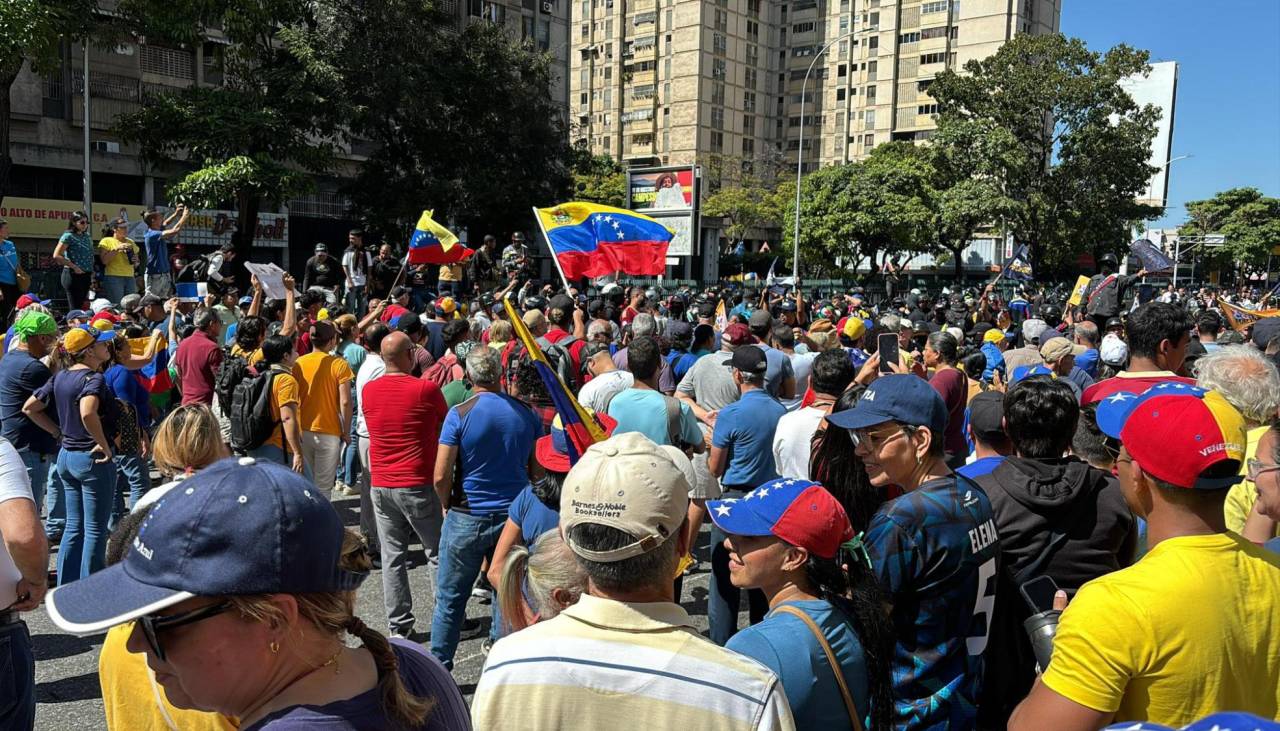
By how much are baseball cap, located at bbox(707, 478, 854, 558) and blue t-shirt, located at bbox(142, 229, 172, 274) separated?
1435cm

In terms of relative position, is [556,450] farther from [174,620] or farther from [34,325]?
[34,325]

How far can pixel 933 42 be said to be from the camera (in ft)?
264

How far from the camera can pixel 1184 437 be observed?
2.22 meters

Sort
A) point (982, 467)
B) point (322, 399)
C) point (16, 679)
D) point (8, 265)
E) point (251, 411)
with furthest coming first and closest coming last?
point (8, 265) → point (322, 399) → point (251, 411) → point (982, 467) → point (16, 679)

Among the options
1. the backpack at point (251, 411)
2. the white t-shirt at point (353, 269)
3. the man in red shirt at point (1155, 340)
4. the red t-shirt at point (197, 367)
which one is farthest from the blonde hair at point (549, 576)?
the white t-shirt at point (353, 269)

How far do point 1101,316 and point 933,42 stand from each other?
76.4m

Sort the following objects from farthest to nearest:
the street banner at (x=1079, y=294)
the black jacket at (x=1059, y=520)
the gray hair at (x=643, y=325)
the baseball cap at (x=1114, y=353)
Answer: the street banner at (x=1079, y=294)
the gray hair at (x=643, y=325)
the baseball cap at (x=1114, y=353)
the black jacket at (x=1059, y=520)

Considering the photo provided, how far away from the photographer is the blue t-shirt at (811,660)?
235 cm

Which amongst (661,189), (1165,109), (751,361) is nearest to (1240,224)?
(1165,109)

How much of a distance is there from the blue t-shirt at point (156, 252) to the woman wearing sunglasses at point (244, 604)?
47.9 feet

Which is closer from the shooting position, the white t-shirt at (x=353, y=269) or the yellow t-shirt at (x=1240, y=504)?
the yellow t-shirt at (x=1240, y=504)

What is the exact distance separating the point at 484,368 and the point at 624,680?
3592 millimetres

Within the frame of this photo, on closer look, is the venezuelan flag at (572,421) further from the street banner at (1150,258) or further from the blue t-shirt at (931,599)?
the street banner at (1150,258)

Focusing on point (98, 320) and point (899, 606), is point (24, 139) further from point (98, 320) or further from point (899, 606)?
point (899, 606)
